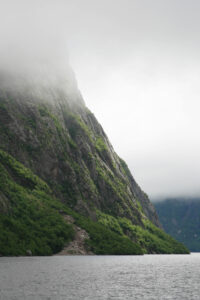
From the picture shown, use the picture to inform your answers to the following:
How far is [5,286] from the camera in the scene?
52.2 metres

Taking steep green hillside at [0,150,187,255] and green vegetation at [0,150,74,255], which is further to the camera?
steep green hillside at [0,150,187,255]

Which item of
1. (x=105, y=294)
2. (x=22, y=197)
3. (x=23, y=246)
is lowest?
(x=105, y=294)

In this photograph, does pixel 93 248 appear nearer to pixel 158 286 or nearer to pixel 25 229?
pixel 25 229

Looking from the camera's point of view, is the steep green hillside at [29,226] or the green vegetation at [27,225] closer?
the green vegetation at [27,225]

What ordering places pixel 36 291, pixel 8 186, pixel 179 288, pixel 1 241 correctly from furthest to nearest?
pixel 8 186, pixel 1 241, pixel 179 288, pixel 36 291

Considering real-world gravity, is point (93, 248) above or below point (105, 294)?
above

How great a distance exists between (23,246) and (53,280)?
88.6 meters

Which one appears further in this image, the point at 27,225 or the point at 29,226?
the point at 27,225

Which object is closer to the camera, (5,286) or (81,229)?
(5,286)

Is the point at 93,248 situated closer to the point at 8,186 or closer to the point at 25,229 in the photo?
the point at 25,229

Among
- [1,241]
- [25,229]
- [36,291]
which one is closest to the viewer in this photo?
[36,291]

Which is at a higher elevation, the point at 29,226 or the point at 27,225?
the point at 27,225

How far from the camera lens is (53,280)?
63.8 metres

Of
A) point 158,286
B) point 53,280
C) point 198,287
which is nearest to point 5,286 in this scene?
point 53,280
